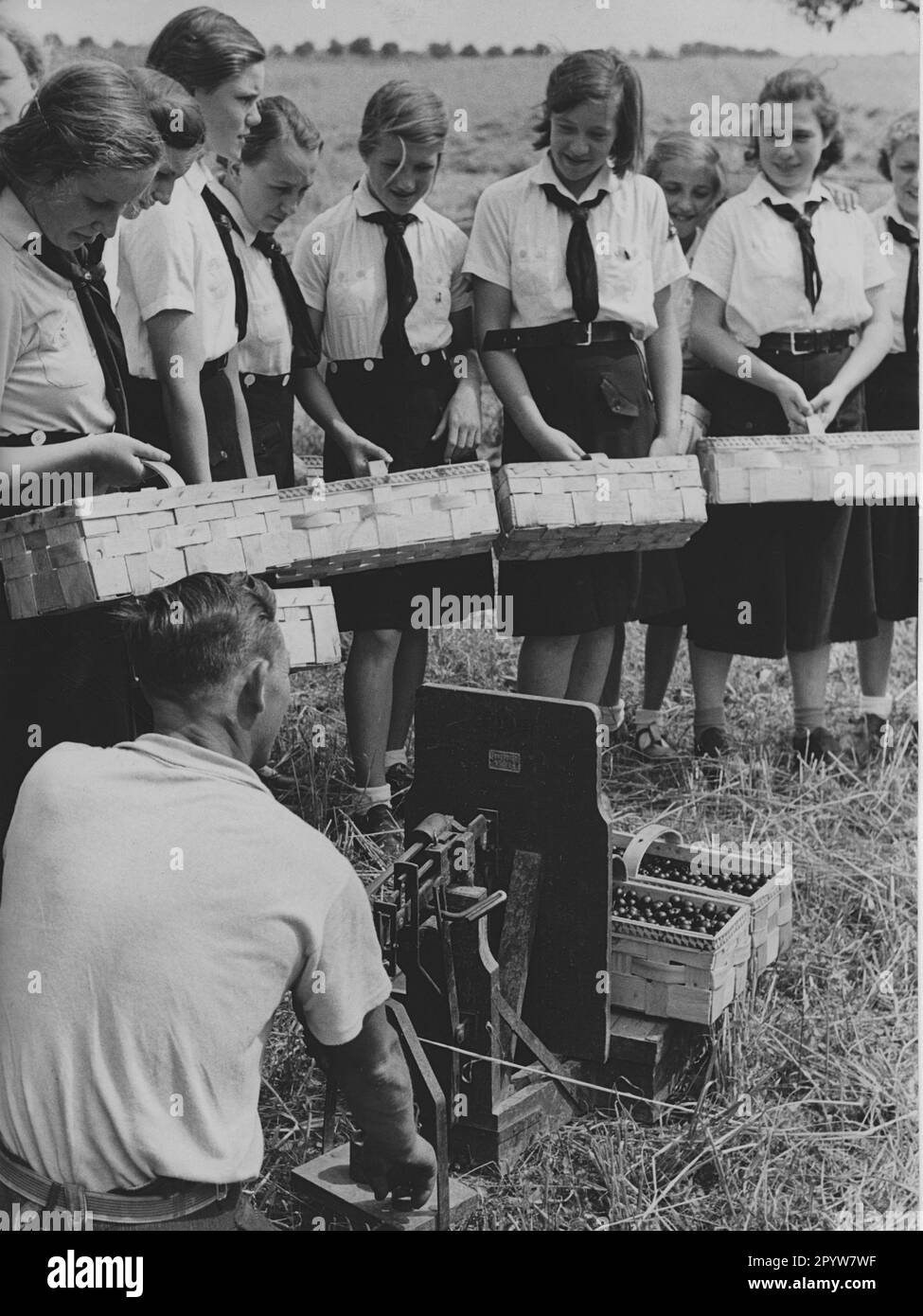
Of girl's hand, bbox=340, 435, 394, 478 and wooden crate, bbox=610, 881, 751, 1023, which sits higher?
girl's hand, bbox=340, 435, 394, 478

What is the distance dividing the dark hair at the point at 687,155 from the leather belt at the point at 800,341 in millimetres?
456

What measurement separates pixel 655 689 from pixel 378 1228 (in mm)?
2229

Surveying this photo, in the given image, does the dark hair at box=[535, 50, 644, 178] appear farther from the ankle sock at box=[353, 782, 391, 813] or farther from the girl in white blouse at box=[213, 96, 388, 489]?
the ankle sock at box=[353, 782, 391, 813]

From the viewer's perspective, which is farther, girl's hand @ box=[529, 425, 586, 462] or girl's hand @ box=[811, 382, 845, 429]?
girl's hand @ box=[811, 382, 845, 429]

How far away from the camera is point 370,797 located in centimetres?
430

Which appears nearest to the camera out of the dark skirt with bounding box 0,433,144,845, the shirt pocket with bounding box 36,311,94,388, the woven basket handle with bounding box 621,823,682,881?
the shirt pocket with bounding box 36,311,94,388

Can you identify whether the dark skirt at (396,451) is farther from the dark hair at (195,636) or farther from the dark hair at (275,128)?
the dark hair at (195,636)

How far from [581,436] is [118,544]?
1.48 meters

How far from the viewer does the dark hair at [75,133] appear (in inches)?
133

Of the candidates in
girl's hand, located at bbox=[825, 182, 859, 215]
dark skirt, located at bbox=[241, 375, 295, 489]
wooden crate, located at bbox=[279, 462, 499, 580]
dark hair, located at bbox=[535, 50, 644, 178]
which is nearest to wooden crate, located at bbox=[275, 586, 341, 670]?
wooden crate, located at bbox=[279, 462, 499, 580]

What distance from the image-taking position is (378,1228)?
10.4 ft

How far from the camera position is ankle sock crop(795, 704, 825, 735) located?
4980mm

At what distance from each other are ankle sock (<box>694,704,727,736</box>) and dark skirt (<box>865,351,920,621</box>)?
0.68 m

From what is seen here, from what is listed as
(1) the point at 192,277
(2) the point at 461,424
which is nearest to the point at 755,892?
(2) the point at 461,424
